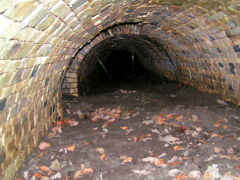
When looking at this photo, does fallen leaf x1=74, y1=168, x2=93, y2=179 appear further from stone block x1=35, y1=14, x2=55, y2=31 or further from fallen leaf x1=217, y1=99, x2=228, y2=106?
fallen leaf x1=217, y1=99, x2=228, y2=106

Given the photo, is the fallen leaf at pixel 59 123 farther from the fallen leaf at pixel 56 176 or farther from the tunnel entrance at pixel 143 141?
the fallen leaf at pixel 56 176

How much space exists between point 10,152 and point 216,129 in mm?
→ 4208

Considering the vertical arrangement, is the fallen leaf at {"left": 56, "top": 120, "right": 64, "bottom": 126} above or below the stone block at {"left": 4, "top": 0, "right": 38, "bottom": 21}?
below

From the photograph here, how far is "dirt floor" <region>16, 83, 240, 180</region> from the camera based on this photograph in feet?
11.8

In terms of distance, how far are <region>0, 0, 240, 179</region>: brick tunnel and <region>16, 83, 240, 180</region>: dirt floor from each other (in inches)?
17.2

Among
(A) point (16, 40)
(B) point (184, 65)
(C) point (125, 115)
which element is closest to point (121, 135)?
(C) point (125, 115)

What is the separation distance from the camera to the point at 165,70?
11.7 metres

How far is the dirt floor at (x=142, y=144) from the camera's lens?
3607mm

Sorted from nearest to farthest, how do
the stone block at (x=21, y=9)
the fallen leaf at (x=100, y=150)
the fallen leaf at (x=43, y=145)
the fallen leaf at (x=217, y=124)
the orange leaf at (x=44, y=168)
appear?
the stone block at (x=21, y=9)
the orange leaf at (x=44, y=168)
the fallen leaf at (x=100, y=150)
the fallen leaf at (x=43, y=145)
the fallen leaf at (x=217, y=124)

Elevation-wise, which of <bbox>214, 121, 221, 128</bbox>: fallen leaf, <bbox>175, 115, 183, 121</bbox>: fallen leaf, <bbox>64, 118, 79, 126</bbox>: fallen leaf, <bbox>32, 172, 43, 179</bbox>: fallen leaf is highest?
<bbox>175, 115, 183, 121</bbox>: fallen leaf

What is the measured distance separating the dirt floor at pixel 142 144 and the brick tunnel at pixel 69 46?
1.43 ft

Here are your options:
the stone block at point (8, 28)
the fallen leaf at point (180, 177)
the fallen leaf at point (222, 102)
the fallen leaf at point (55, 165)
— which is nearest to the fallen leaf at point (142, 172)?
the fallen leaf at point (180, 177)

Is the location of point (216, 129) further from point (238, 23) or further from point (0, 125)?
point (0, 125)

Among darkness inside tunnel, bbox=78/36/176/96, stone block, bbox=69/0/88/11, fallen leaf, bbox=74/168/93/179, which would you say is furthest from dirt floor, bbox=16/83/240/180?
darkness inside tunnel, bbox=78/36/176/96
